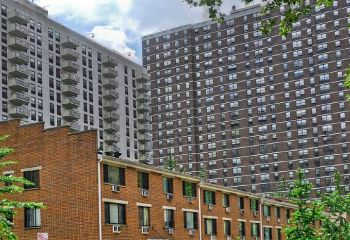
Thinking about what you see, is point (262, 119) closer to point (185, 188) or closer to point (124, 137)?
point (124, 137)

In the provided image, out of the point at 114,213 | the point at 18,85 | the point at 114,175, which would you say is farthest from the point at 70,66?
the point at 114,213

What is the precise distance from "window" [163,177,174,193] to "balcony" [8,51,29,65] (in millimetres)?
63560

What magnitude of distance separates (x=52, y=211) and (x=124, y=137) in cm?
9406

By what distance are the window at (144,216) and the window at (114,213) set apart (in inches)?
82.4

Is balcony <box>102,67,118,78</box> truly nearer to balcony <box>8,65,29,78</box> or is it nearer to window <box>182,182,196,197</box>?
balcony <box>8,65,29,78</box>

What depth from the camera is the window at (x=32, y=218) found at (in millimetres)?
42375

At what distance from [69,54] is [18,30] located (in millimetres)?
12922

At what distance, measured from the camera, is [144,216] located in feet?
150

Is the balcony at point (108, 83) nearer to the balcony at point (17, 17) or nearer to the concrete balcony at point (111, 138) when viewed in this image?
the concrete balcony at point (111, 138)

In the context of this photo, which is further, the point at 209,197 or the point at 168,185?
the point at 209,197

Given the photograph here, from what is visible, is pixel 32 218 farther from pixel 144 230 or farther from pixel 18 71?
pixel 18 71

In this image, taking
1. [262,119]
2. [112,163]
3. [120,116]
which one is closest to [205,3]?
[112,163]

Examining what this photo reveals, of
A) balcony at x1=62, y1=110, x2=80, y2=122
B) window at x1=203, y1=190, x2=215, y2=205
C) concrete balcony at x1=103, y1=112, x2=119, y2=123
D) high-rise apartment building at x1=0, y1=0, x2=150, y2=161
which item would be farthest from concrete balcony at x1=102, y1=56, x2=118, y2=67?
window at x1=203, y1=190, x2=215, y2=205

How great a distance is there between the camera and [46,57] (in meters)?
115
